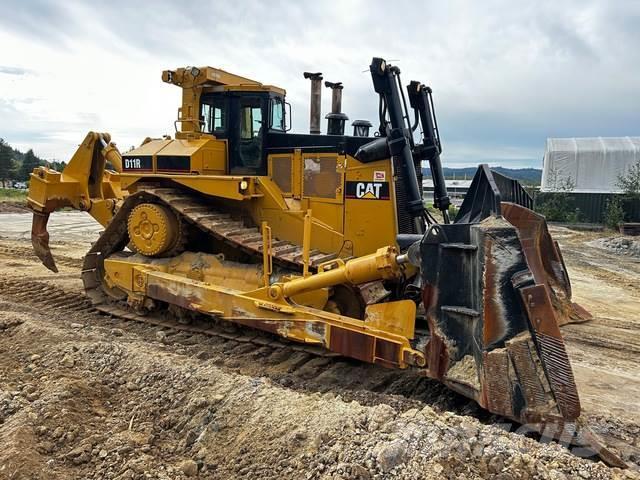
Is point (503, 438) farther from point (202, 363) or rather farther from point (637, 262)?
point (637, 262)

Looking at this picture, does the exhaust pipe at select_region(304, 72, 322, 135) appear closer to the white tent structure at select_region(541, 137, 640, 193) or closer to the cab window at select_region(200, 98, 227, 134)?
the cab window at select_region(200, 98, 227, 134)

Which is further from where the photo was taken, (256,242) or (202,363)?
(256,242)

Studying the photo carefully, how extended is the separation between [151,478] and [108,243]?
15.0ft

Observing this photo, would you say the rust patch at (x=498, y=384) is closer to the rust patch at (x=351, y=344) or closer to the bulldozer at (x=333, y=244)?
the bulldozer at (x=333, y=244)

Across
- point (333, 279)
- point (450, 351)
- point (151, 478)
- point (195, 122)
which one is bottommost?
point (151, 478)

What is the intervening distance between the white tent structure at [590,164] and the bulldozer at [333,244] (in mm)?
22891

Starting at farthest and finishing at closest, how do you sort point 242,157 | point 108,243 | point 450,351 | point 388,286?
point 108,243 < point 242,157 < point 388,286 < point 450,351

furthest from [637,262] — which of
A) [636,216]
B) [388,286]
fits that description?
[388,286]

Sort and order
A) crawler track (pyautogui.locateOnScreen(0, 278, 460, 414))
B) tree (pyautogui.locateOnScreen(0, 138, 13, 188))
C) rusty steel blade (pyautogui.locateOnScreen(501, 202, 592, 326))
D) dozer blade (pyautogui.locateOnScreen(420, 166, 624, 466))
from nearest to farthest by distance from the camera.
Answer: dozer blade (pyautogui.locateOnScreen(420, 166, 624, 466)) → crawler track (pyautogui.locateOnScreen(0, 278, 460, 414)) → rusty steel blade (pyautogui.locateOnScreen(501, 202, 592, 326)) → tree (pyautogui.locateOnScreen(0, 138, 13, 188))

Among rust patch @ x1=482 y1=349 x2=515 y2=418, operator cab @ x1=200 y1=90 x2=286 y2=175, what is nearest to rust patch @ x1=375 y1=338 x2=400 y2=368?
rust patch @ x1=482 y1=349 x2=515 y2=418

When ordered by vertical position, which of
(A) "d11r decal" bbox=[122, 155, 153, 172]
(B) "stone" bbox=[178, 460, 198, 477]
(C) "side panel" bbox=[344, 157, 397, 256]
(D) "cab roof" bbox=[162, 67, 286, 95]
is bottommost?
(B) "stone" bbox=[178, 460, 198, 477]

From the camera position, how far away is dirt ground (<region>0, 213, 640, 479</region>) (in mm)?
3191

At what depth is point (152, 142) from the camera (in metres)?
7.36

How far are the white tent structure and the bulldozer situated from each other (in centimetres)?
2289
